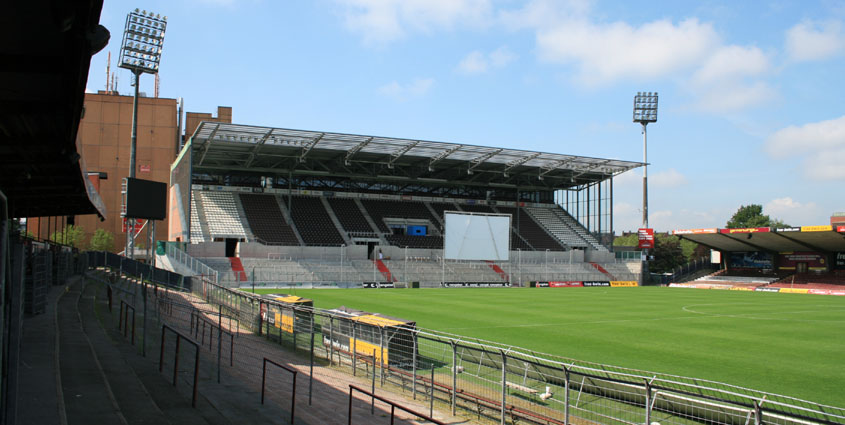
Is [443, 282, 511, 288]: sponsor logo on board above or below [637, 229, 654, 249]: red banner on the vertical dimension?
below

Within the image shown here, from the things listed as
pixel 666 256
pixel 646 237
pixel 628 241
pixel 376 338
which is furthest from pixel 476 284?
pixel 628 241

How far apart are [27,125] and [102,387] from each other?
3679 millimetres

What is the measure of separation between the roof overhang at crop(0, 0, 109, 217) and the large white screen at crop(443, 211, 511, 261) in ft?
117

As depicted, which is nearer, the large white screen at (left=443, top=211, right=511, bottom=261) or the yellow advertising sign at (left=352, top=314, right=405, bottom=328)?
the yellow advertising sign at (left=352, top=314, right=405, bottom=328)

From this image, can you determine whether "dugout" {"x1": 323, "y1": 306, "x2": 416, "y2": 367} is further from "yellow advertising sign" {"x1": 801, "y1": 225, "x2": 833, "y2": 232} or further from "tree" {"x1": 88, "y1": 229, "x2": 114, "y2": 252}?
"tree" {"x1": 88, "y1": 229, "x2": 114, "y2": 252}

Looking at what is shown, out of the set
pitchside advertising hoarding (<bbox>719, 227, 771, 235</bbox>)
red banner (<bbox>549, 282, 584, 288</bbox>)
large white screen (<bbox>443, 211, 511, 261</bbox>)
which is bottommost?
red banner (<bbox>549, 282, 584, 288</bbox>)

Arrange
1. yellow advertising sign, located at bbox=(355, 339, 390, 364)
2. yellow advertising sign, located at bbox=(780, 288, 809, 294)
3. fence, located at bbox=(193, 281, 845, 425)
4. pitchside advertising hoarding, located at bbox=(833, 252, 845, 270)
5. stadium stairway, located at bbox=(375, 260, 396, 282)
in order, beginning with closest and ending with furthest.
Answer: fence, located at bbox=(193, 281, 845, 425)
yellow advertising sign, located at bbox=(355, 339, 390, 364)
yellow advertising sign, located at bbox=(780, 288, 809, 294)
stadium stairway, located at bbox=(375, 260, 396, 282)
pitchside advertising hoarding, located at bbox=(833, 252, 845, 270)

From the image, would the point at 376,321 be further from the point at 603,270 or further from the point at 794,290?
the point at 603,270

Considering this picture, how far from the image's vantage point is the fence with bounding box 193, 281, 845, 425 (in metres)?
7.71

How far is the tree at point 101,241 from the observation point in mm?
61356

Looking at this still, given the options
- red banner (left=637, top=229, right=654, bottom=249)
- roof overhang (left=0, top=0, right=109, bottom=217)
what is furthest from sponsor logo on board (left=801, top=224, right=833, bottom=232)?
roof overhang (left=0, top=0, right=109, bottom=217)

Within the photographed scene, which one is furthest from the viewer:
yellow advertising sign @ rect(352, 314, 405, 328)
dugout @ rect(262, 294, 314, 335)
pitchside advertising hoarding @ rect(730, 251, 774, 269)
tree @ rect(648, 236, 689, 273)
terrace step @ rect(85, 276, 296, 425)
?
tree @ rect(648, 236, 689, 273)

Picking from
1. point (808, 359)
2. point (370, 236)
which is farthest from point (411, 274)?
point (808, 359)

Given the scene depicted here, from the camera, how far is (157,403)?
807cm
